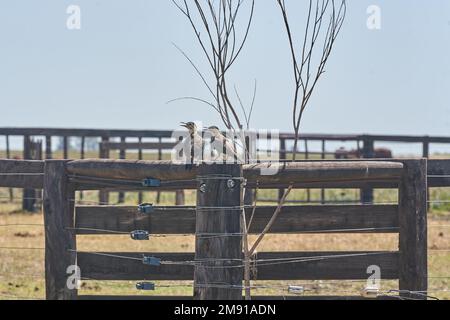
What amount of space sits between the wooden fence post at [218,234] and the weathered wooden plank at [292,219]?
95 centimetres

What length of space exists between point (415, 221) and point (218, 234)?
1621 mm

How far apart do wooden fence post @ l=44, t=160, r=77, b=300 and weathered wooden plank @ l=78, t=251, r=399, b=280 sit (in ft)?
1.11

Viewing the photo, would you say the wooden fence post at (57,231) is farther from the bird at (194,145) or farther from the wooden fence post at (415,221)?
the wooden fence post at (415,221)

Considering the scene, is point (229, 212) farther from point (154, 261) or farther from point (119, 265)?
point (119, 265)

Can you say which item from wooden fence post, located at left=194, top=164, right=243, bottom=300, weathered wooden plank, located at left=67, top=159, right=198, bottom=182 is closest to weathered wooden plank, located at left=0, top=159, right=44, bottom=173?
weathered wooden plank, located at left=67, top=159, right=198, bottom=182

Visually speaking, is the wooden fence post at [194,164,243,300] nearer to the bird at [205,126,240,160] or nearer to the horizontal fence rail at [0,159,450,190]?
the horizontal fence rail at [0,159,450,190]

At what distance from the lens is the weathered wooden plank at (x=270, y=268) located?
657 centimetres

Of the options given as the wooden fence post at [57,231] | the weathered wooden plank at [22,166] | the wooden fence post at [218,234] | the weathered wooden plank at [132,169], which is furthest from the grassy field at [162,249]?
the wooden fence post at [218,234]

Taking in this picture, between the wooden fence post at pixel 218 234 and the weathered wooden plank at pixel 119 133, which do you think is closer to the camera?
the wooden fence post at pixel 218 234

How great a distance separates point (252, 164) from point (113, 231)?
1.24m

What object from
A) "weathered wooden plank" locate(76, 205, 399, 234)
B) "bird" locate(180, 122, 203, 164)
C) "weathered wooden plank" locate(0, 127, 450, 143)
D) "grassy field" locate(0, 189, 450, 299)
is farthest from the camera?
"weathered wooden plank" locate(0, 127, 450, 143)

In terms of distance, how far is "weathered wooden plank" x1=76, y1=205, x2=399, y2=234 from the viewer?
21.3 feet
